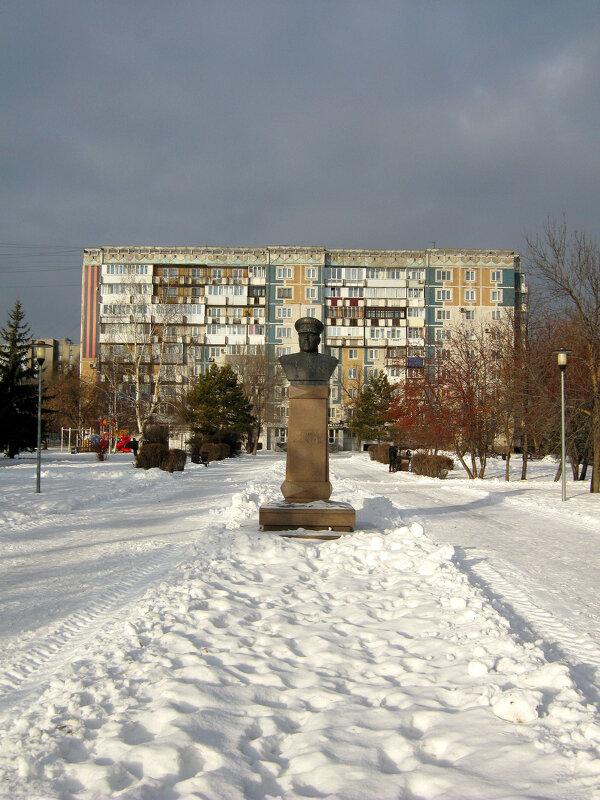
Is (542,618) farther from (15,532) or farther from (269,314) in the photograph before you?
(269,314)

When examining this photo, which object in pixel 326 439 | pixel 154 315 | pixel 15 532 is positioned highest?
pixel 154 315

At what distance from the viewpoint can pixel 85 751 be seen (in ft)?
11.0

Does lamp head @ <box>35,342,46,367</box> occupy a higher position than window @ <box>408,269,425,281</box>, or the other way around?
window @ <box>408,269,425,281</box>

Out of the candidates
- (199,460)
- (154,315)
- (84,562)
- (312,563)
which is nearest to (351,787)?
(312,563)

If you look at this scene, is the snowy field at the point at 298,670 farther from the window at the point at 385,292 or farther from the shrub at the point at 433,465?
the window at the point at 385,292

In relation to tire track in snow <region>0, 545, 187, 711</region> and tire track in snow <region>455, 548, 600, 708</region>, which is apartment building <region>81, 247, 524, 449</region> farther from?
tire track in snow <region>455, 548, 600, 708</region>

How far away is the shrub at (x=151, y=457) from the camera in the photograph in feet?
91.5

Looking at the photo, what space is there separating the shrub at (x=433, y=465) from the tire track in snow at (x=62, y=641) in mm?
22235

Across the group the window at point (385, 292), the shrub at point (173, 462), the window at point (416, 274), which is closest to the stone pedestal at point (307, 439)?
the shrub at point (173, 462)

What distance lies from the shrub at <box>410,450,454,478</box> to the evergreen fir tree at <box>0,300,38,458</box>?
24.5 metres

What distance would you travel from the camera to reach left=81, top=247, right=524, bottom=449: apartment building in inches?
3071

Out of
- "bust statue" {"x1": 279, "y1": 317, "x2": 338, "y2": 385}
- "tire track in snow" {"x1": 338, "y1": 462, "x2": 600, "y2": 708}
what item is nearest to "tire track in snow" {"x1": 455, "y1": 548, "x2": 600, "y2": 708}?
"tire track in snow" {"x1": 338, "y1": 462, "x2": 600, "y2": 708}

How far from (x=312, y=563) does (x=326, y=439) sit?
3.27m

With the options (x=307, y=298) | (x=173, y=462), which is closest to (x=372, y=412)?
(x=307, y=298)
